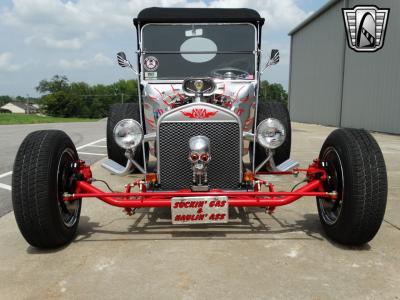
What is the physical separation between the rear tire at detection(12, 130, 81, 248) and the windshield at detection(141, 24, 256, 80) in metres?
2.13

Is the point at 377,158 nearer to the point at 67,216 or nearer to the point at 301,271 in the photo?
the point at 301,271

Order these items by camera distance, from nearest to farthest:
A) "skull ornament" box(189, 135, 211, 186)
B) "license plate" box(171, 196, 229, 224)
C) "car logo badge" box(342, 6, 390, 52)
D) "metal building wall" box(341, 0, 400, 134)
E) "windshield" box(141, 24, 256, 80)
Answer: "license plate" box(171, 196, 229, 224), "skull ornament" box(189, 135, 211, 186), "windshield" box(141, 24, 256, 80), "metal building wall" box(341, 0, 400, 134), "car logo badge" box(342, 6, 390, 52)

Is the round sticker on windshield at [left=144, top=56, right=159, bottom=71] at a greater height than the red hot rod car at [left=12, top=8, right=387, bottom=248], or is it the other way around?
the round sticker on windshield at [left=144, top=56, right=159, bottom=71]

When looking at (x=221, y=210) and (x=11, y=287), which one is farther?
(x=221, y=210)

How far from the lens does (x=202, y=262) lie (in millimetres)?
2893

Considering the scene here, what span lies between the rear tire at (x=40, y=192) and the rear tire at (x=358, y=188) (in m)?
2.27

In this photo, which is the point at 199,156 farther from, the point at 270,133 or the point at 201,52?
the point at 201,52

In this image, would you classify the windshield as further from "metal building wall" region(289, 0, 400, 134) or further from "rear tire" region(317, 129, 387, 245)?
"metal building wall" region(289, 0, 400, 134)

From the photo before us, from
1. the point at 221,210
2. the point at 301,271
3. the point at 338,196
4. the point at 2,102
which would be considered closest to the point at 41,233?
the point at 221,210

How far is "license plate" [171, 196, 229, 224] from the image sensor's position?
Answer: 3.07 meters

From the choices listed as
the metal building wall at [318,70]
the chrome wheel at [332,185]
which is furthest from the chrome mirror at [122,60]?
the metal building wall at [318,70]

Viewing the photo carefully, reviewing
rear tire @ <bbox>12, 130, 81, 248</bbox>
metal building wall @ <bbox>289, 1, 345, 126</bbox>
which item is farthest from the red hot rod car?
metal building wall @ <bbox>289, 1, 345, 126</bbox>

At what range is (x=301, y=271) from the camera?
2.74 meters

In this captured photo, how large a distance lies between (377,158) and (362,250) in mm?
748
